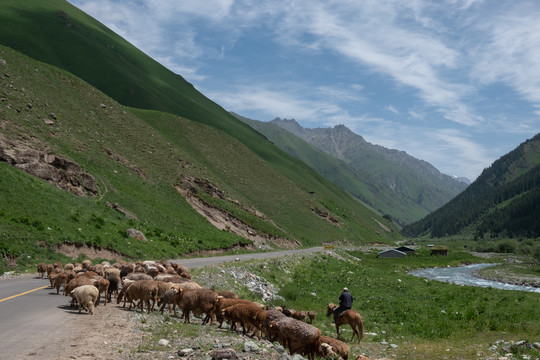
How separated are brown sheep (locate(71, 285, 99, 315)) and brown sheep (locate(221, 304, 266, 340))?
5369 millimetres

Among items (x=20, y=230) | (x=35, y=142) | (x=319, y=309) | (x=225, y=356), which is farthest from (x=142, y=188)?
(x=225, y=356)

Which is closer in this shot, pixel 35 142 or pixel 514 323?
pixel 514 323

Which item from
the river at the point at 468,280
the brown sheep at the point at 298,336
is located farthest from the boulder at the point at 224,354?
the river at the point at 468,280

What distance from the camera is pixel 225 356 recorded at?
1079 cm

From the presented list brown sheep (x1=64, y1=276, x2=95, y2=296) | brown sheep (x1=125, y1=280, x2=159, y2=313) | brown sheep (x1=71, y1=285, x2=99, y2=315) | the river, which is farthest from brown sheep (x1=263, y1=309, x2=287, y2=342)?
the river

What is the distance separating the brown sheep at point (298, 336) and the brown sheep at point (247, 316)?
3.69ft

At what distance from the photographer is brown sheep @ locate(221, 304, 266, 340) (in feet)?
49.0

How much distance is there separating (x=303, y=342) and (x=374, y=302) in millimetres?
18232

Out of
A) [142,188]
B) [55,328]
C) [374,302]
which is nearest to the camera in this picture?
[55,328]

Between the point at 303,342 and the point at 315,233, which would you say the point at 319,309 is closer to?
the point at 303,342

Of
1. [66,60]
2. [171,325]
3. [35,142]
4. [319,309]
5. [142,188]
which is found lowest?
[319,309]

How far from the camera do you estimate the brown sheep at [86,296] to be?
52.0 ft

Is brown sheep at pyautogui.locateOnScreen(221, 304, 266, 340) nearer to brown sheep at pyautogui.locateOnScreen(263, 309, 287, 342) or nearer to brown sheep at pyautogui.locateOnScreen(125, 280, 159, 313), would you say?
brown sheep at pyautogui.locateOnScreen(263, 309, 287, 342)

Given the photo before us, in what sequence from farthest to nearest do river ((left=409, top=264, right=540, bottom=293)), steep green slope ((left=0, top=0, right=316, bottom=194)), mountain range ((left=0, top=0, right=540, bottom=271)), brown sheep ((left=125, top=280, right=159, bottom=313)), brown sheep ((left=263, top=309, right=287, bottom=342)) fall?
1. steep green slope ((left=0, top=0, right=316, bottom=194))
2. river ((left=409, top=264, right=540, bottom=293))
3. mountain range ((left=0, top=0, right=540, bottom=271))
4. brown sheep ((left=125, top=280, right=159, bottom=313))
5. brown sheep ((left=263, top=309, right=287, bottom=342))
